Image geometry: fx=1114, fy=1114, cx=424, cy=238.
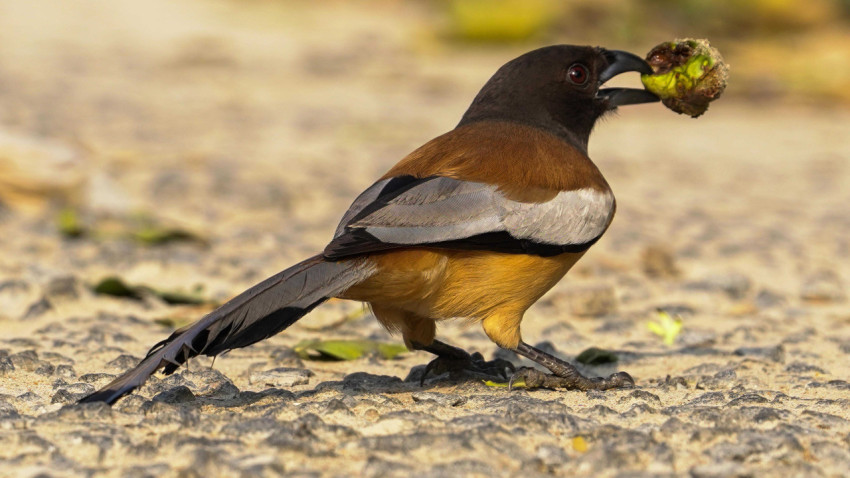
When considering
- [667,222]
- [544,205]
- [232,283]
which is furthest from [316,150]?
[544,205]

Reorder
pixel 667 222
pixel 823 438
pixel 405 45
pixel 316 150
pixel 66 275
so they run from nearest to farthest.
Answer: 1. pixel 823 438
2. pixel 66 275
3. pixel 667 222
4. pixel 316 150
5. pixel 405 45

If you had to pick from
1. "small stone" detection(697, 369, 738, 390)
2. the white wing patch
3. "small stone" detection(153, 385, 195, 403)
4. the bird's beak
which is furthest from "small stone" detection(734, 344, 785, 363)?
"small stone" detection(153, 385, 195, 403)

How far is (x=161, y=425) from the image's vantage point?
343cm

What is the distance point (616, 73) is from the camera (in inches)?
204

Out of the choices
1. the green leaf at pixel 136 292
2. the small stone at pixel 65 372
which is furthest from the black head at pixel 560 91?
the small stone at pixel 65 372

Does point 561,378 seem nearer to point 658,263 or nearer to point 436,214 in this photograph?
point 436,214

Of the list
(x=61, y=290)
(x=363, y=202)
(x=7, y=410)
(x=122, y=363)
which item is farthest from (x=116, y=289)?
(x=7, y=410)

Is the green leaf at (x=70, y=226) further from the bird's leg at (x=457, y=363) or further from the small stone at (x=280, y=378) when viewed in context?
the bird's leg at (x=457, y=363)

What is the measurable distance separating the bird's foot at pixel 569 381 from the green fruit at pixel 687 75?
1.43 metres

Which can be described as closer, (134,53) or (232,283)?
(232,283)

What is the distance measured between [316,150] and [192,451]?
25.1ft

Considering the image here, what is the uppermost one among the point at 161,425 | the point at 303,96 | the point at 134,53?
the point at 134,53

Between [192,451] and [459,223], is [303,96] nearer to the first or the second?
[459,223]

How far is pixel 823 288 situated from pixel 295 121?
714 centimetres
